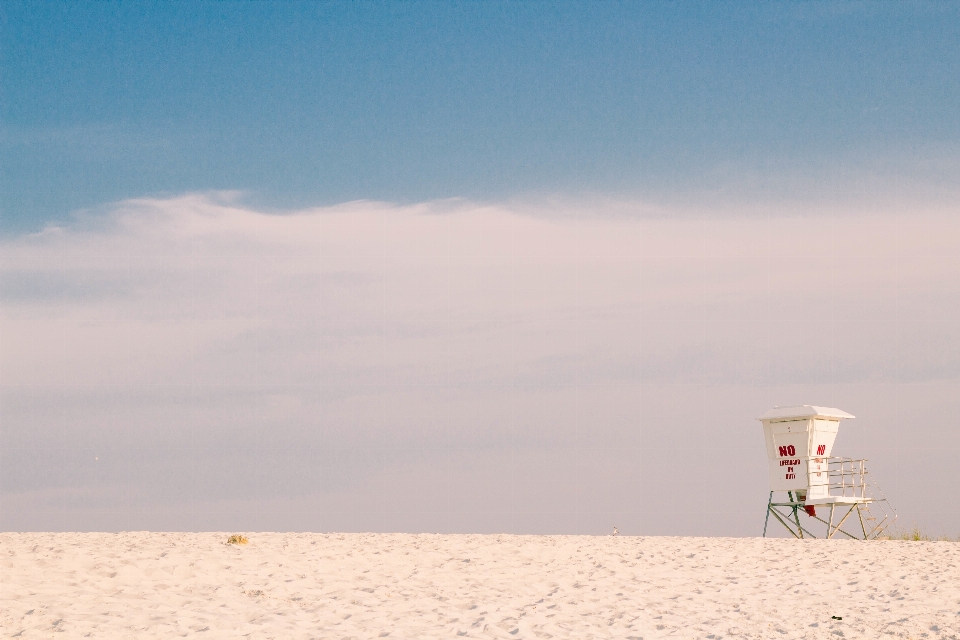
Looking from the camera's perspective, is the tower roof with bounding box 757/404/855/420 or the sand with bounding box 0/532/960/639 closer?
the sand with bounding box 0/532/960/639

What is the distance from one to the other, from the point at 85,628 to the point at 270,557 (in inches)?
197

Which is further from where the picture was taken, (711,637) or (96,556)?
(96,556)

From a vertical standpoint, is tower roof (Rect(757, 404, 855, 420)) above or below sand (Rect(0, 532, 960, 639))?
above

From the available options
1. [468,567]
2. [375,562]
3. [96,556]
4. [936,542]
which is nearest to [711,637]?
[468,567]

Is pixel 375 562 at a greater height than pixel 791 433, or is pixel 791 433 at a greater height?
pixel 791 433

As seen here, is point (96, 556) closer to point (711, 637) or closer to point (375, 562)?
point (375, 562)

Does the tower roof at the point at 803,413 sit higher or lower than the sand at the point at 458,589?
higher

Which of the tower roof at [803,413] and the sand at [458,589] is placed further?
the tower roof at [803,413]

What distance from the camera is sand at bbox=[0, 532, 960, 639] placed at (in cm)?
1148

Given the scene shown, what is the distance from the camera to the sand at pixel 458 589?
11.5 metres

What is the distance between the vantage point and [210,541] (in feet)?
57.0

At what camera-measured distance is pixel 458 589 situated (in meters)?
13.9

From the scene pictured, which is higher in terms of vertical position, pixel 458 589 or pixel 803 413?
pixel 803 413

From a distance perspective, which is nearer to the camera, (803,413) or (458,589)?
(458,589)
